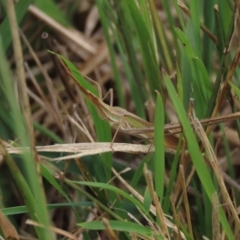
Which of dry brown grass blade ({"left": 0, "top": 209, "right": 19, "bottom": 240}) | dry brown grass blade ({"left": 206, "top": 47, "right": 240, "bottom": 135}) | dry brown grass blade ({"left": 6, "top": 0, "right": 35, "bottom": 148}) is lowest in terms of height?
dry brown grass blade ({"left": 0, "top": 209, "right": 19, "bottom": 240})

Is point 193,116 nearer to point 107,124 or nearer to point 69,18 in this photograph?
point 107,124

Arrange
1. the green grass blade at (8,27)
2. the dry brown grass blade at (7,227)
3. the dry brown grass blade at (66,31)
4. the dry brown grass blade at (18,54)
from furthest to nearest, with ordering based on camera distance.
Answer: the dry brown grass blade at (66,31), the green grass blade at (8,27), the dry brown grass blade at (7,227), the dry brown grass blade at (18,54)

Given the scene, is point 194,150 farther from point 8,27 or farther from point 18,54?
point 8,27

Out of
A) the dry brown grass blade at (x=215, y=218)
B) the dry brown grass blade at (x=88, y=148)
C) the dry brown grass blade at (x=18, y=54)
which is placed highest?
the dry brown grass blade at (x=18, y=54)

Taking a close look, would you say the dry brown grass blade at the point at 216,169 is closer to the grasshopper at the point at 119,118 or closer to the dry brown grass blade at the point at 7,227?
the grasshopper at the point at 119,118

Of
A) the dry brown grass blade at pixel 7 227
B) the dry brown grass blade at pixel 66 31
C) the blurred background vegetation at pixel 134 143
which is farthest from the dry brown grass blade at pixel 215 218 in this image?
the dry brown grass blade at pixel 66 31

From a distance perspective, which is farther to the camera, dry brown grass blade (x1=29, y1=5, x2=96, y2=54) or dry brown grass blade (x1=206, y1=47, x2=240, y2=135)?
dry brown grass blade (x1=29, y1=5, x2=96, y2=54)

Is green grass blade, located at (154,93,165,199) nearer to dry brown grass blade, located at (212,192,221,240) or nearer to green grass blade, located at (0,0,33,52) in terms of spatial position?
dry brown grass blade, located at (212,192,221,240)

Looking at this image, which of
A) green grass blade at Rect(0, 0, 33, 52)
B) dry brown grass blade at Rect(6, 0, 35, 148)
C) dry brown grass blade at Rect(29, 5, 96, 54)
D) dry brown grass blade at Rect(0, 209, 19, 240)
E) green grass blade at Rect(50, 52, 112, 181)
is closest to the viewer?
dry brown grass blade at Rect(6, 0, 35, 148)

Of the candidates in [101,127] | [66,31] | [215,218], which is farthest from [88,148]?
[66,31]

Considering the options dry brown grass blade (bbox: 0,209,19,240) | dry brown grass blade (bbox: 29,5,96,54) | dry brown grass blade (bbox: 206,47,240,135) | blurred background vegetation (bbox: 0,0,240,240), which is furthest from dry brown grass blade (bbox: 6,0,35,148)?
dry brown grass blade (bbox: 29,5,96,54)

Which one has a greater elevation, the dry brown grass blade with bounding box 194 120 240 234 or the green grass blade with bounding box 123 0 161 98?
the green grass blade with bounding box 123 0 161 98
